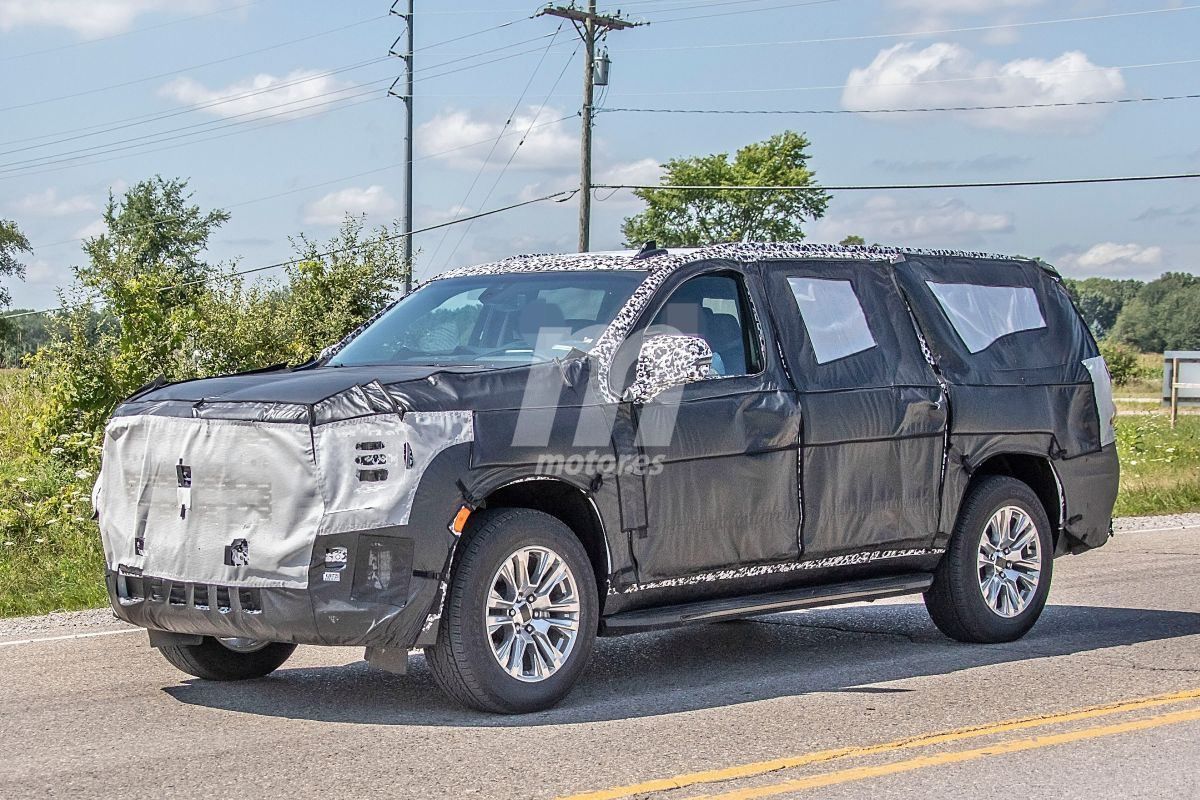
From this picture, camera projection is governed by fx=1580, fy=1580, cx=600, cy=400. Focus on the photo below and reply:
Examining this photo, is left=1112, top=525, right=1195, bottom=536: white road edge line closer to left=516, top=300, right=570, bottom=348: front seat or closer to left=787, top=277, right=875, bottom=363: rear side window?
left=787, top=277, right=875, bottom=363: rear side window

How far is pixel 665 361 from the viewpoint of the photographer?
23.3ft

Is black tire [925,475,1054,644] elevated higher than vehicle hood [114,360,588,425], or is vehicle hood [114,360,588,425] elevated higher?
vehicle hood [114,360,588,425]

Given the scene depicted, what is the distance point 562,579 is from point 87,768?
2.03 metres

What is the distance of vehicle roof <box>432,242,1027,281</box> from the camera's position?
7.69 metres

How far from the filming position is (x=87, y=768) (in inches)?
226

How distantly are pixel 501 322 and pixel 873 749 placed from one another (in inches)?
109

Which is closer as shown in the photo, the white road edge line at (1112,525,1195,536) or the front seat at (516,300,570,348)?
the front seat at (516,300,570,348)

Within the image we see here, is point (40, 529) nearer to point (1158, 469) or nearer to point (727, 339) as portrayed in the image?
point (727, 339)

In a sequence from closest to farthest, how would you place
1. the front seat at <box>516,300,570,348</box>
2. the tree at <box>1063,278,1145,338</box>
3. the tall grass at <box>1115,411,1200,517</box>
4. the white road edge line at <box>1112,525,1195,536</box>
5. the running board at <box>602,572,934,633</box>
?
1. the running board at <box>602,572,934,633</box>
2. the front seat at <box>516,300,570,348</box>
3. the white road edge line at <box>1112,525,1195,536</box>
4. the tall grass at <box>1115,411,1200,517</box>
5. the tree at <box>1063,278,1145,338</box>

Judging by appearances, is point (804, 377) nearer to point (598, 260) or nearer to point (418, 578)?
point (598, 260)

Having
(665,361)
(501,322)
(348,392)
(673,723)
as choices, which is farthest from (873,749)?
(501,322)

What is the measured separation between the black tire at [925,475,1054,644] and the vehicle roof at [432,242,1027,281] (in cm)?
139

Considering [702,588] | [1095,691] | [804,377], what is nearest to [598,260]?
[804,377]

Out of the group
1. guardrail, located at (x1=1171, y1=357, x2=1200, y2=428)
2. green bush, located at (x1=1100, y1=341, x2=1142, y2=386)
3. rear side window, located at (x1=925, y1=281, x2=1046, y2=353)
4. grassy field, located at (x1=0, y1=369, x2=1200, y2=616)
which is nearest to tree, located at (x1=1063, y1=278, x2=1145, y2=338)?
green bush, located at (x1=1100, y1=341, x2=1142, y2=386)
